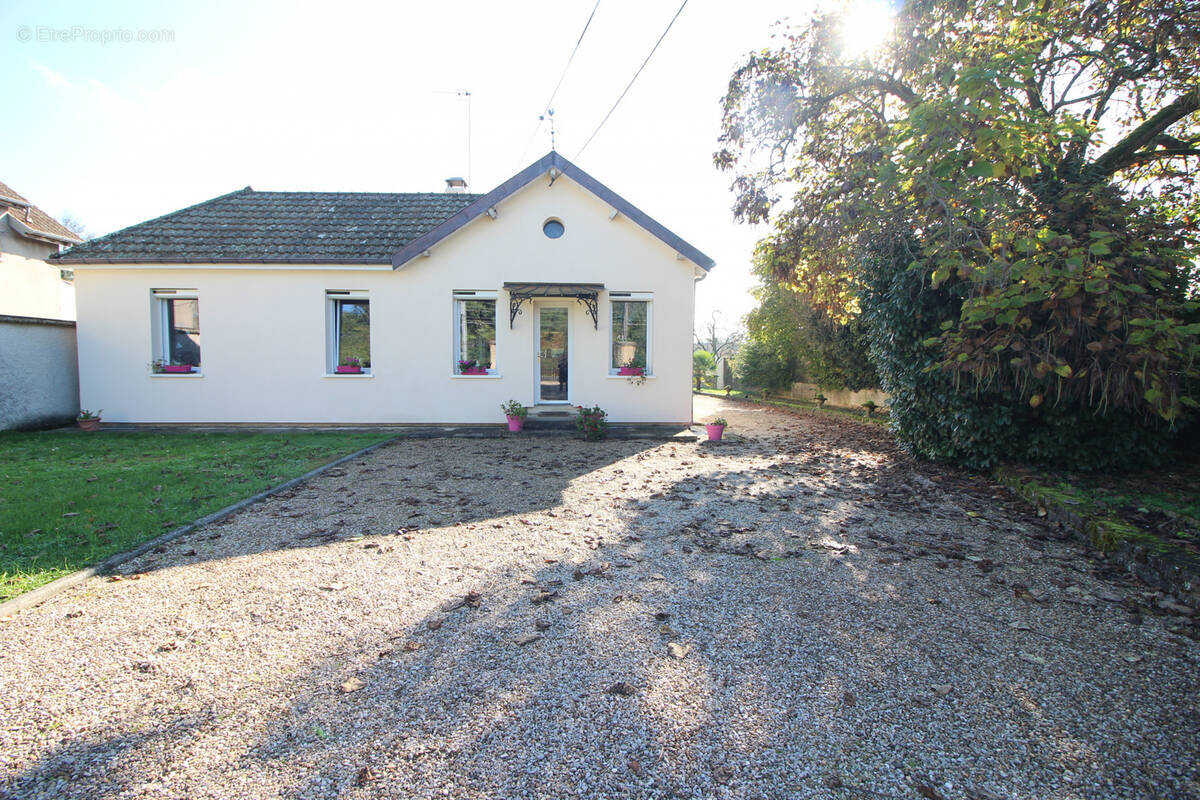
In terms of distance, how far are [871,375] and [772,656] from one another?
14.3 meters

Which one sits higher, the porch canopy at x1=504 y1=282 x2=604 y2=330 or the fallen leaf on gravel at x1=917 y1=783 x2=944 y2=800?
the porch canopy at x1=504 y1=282 x2=604 y2=330

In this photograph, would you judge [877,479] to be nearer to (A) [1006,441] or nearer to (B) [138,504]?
(A) [1006,441]

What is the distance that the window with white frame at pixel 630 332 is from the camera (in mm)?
11727

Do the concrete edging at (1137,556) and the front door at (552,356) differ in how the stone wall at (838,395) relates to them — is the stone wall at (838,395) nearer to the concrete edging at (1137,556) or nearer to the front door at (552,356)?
the front door at (552,356)

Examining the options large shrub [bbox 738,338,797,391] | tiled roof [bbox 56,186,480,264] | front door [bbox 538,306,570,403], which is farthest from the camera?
large shrub [bbox 738,338,797,391]

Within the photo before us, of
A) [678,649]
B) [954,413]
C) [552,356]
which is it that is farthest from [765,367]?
[678,649]

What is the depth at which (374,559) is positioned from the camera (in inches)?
174

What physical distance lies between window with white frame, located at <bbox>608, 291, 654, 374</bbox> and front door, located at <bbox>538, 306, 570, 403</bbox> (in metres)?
1.08

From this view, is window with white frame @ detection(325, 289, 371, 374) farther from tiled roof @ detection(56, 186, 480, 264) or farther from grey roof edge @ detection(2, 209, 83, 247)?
grey roof edge @ detection(2, 209, 83, 247)

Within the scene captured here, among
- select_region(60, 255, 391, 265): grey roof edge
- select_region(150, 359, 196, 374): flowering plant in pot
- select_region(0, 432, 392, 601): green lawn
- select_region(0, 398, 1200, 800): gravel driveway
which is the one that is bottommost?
select_region(0, 398, 1200, 800): gravel driveway

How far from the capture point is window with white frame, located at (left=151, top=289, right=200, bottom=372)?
1141 centimetres

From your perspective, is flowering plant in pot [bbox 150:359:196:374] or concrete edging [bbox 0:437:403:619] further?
flowering plant in pot [bbox 150:359:196:374]

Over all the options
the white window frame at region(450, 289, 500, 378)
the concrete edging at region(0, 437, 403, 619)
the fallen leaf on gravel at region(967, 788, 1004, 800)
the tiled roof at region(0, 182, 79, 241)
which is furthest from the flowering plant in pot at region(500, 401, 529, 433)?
the tiled roof at region(0, 182, 79, 241)

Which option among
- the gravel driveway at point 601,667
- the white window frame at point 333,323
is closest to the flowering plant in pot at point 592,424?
the white window frame at point 333,323
